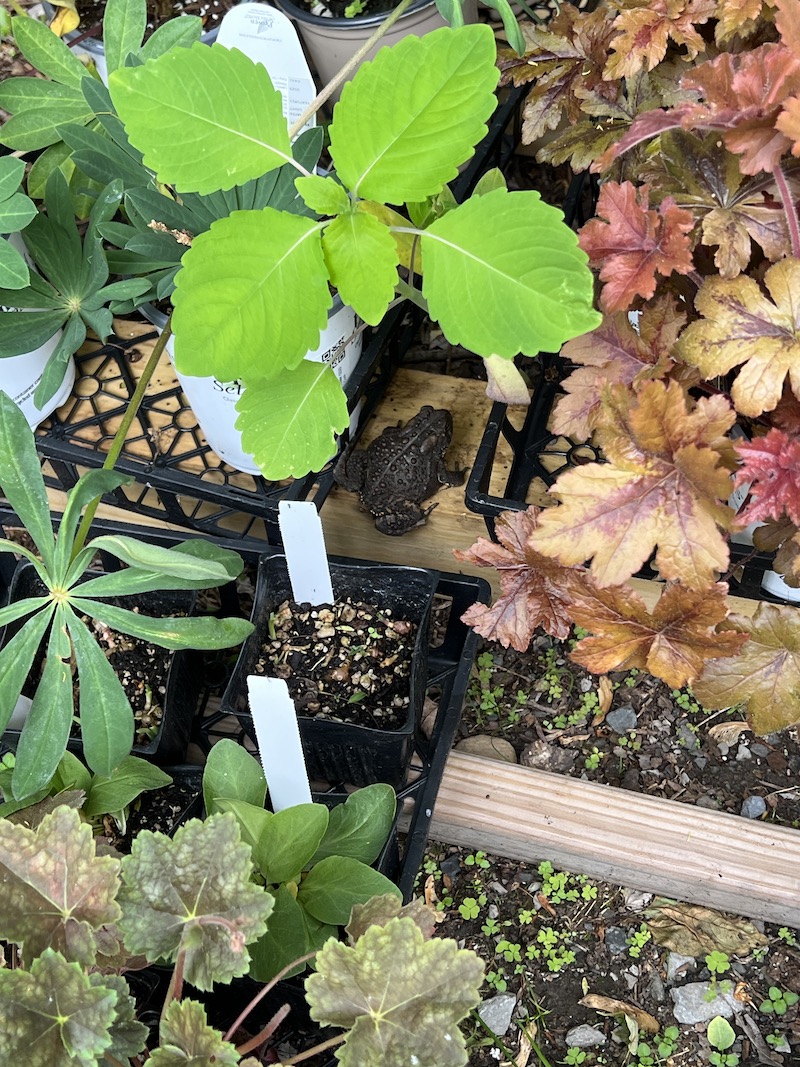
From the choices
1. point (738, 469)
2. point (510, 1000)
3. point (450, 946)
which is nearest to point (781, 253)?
point (738, 469)

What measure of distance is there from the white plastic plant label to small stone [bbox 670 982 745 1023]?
1.07 m

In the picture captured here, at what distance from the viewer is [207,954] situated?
72 centimetres

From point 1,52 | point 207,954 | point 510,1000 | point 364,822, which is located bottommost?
point 510,1000

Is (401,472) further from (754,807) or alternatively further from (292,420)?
(754,807)

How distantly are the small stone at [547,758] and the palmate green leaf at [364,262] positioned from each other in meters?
0.67

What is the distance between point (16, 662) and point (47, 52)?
68cm

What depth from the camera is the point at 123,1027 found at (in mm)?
724

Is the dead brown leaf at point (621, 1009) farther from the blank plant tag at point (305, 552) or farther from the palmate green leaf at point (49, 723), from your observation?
the palmate green leaf at point (49, 723)

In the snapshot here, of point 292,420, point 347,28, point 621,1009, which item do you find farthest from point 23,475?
point 621,1009

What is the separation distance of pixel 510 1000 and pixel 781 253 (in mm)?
841

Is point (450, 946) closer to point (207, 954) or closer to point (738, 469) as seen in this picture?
point (207, 954)

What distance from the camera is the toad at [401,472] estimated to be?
126cm

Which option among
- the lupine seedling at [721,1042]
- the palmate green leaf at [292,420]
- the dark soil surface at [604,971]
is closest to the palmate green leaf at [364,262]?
the palmate green leaf at [292,420]

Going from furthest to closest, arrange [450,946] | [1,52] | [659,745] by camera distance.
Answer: [1,52] < [659,745] < [450,946]
